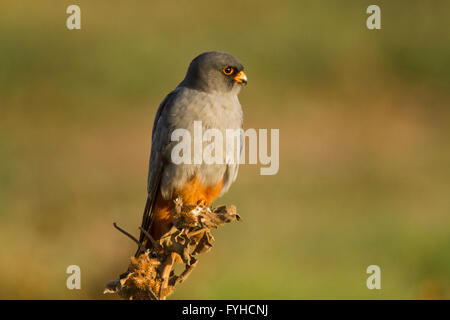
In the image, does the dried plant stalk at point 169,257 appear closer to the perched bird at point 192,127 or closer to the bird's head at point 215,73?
the perched bird at point 192,127

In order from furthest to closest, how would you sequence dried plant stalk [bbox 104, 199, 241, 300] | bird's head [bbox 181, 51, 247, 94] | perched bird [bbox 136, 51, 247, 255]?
bird's head [bbox 181, 51, 247, 94], perched bird [bbox 136, 51, 247, 255], dried plant stalk [bbox 104, 199, 241, 300]

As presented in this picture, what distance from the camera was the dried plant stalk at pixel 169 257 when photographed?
3.06 metres

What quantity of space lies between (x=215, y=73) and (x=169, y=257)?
7.11 feet

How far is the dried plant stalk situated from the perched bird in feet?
3.98

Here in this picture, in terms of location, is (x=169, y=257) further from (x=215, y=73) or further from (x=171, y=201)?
(x=215, y=73)

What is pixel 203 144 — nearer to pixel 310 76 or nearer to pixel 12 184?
pixel 12 184

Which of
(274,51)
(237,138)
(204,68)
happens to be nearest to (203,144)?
(237,138)

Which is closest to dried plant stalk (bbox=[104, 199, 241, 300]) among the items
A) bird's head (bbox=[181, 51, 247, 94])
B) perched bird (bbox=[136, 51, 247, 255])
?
perched bird (bbox=[136, 51, 247, 255])

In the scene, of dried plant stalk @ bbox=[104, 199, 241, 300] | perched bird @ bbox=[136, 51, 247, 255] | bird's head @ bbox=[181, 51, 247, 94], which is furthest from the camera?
bird's head @ bbox=[181, 51, 247, 94]

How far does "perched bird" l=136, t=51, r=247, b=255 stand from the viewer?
4.84 metres

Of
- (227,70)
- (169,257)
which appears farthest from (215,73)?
(169,257)

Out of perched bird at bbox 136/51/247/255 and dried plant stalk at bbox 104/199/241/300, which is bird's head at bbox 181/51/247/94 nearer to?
perched bird at bbox 136/51/247/255

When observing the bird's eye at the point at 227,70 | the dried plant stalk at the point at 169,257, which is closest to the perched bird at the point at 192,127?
the bird's eye at the point at 227,70

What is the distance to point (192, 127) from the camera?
15.8 feet
